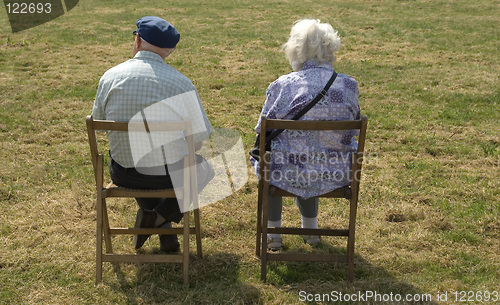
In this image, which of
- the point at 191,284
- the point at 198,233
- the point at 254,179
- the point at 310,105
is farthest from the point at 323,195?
the point at 254,179

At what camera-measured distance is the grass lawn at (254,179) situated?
3742 millimetres

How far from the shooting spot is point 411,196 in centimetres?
507

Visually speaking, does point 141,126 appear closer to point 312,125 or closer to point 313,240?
point 312,125

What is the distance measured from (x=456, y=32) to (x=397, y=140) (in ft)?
24.2

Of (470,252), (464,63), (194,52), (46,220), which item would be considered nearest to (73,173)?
(46,220)

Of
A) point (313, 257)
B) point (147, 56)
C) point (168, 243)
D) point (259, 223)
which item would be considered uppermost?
point (147, 56)

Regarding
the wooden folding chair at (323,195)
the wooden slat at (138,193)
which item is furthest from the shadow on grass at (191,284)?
the wooden slat at (138,193)

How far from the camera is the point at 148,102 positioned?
11.6 ft

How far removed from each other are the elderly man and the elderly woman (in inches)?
20.7

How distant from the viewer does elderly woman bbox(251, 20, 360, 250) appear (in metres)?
3.69

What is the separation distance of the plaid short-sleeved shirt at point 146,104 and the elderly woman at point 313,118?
0.53 m

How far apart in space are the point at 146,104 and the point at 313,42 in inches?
45.8

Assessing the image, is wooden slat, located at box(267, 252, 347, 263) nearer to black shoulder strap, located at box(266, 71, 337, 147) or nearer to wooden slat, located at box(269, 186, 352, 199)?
wooden slat, located at box(269, 186, 352, 199)

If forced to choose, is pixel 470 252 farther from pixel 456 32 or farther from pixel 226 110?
pixel 456 32
